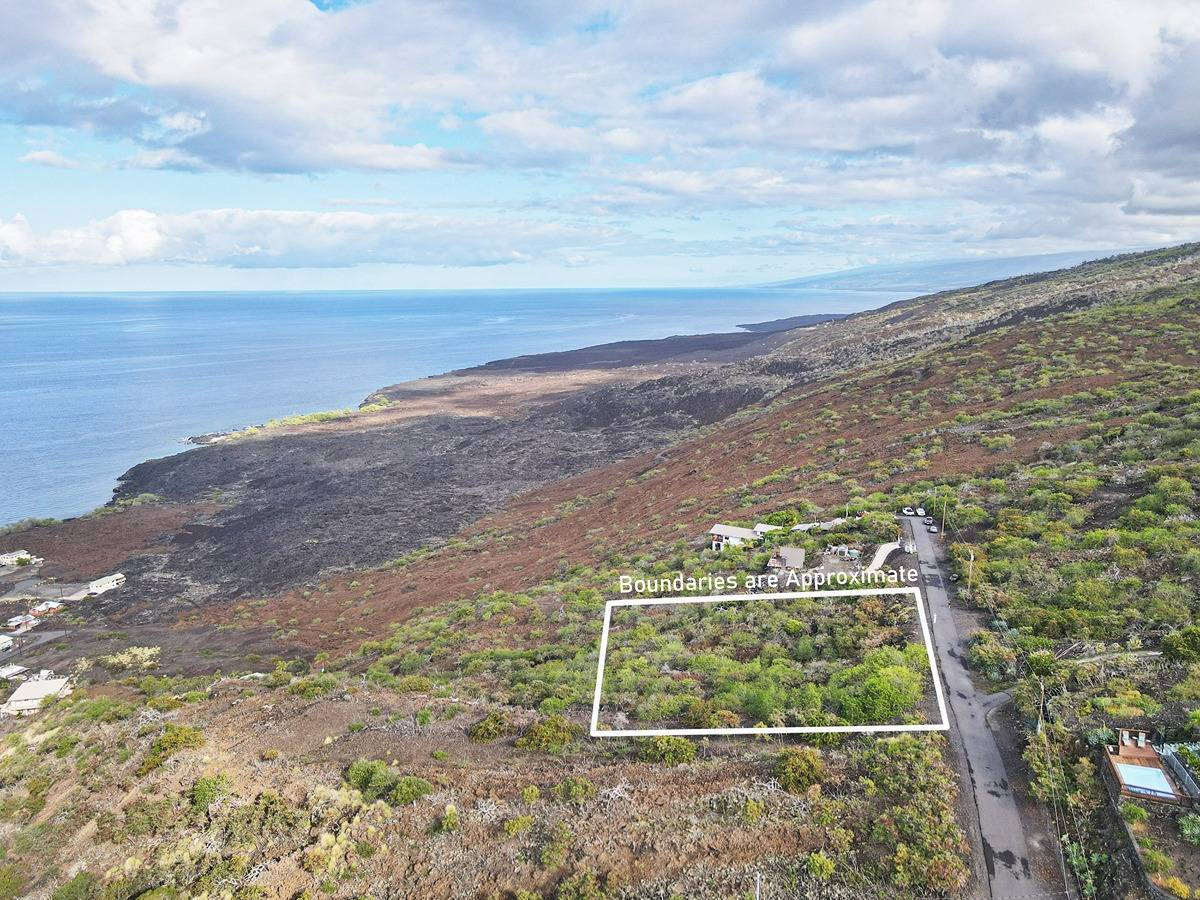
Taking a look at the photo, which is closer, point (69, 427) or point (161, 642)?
point (161, 642)

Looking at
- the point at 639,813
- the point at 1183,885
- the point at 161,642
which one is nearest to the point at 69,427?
the point at 161,642

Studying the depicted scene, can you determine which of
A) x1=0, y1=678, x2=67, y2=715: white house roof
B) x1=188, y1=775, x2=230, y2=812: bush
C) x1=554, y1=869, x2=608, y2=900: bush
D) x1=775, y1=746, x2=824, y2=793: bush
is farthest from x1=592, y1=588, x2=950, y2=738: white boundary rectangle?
x1=0, y1=678, x2=67, y2=715: white house roof

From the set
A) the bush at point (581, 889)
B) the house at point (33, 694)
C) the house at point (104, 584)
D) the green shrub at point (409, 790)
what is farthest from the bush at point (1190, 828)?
the house at point (104, 584)

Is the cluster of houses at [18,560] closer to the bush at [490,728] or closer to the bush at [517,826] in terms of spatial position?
the bush at [490,728]

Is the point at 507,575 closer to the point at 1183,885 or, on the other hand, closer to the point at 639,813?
the point at 639,813

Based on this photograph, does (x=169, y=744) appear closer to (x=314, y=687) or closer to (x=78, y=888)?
(x=314, y=687)

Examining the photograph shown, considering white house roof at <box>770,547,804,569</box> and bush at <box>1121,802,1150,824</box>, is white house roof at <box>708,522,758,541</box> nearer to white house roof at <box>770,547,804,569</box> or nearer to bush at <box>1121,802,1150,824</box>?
white house roof at <box>770,547,804,569</box>

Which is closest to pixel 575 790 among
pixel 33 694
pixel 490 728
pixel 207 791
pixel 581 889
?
pixel 581 889
